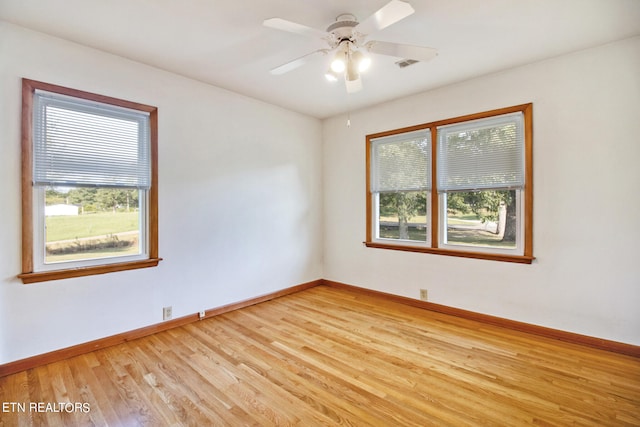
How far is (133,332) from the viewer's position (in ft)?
9.18

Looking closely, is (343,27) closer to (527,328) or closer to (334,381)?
(334,381)

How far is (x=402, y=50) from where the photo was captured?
2.08m

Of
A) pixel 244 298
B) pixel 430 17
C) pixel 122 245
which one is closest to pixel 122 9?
pixel 122 245

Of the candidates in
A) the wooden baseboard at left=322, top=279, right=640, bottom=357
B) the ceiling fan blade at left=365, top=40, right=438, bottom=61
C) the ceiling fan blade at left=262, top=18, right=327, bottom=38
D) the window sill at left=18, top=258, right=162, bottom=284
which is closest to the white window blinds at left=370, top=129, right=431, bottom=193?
the wooden baseboard at left=322, top=279, right=640, bottom=357

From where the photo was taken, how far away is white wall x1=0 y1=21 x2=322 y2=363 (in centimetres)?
225

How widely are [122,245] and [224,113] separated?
1.84 meters

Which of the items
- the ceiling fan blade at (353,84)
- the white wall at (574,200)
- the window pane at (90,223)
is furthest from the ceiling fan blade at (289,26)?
the window pane at (90,223)

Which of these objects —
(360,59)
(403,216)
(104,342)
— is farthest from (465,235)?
(104,342)

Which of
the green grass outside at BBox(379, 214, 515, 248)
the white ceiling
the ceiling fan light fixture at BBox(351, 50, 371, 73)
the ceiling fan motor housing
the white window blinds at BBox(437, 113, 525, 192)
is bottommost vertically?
the green grass outside at BBox(379, 214, 515, 248)

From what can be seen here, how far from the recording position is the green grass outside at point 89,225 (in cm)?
248

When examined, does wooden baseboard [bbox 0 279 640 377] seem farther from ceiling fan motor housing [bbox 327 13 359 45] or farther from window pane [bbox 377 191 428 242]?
ceiling fan motor housing [bbox 327 13 359 45]

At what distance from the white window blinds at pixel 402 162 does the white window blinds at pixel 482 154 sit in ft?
0.66

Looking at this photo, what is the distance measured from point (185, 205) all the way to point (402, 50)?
8.41ft

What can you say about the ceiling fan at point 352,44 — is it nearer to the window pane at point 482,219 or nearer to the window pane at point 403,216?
the window pane at point 482,219
